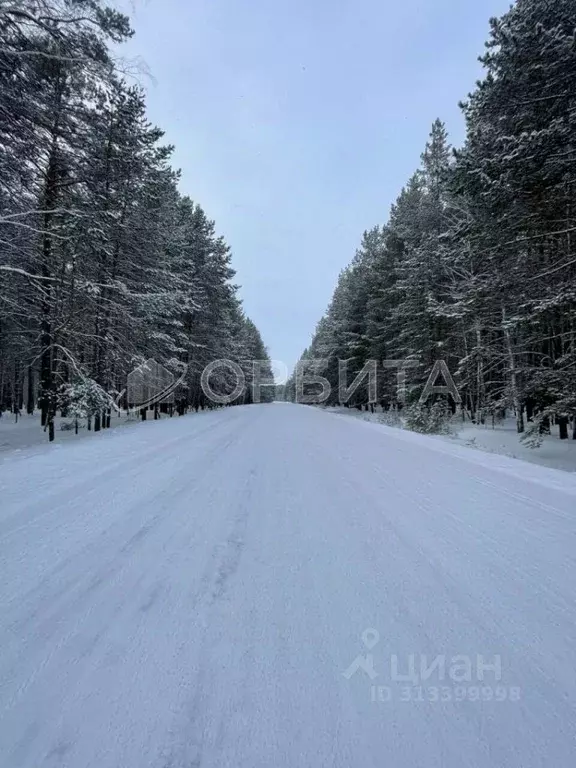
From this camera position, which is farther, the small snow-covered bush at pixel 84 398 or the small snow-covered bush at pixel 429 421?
the small snow-covered bush at pixel 429 421

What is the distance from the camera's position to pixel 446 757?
1.29 m

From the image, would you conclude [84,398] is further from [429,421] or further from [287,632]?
[429,421]

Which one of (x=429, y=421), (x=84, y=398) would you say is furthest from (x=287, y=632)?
(x=429, y=421)

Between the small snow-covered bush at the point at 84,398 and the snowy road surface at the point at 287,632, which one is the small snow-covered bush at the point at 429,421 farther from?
the small snow-covered bush at the point at 84,398

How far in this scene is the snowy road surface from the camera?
4.46 ft

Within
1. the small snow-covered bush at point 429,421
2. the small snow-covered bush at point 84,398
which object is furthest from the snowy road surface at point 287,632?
the small snow-covered bush at point 429,421

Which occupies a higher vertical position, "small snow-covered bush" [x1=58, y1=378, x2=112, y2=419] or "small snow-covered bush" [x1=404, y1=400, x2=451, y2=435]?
"small snow-covered bush" [x1=58, y1=378, x2=112, y2=419]

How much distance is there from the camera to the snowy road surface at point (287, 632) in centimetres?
136

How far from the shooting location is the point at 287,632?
1948mm

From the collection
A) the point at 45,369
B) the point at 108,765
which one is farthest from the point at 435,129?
the point at 108,765

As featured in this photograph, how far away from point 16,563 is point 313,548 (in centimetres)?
222

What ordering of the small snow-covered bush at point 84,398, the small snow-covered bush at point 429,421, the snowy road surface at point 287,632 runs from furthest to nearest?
the small snow-covered bush at point 429,421
the small snow-covered bush at point 84,398
the snowy road surface at point 287,632

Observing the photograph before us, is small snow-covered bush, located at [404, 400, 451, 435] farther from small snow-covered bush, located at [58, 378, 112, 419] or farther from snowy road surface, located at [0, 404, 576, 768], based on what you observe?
small snow-covered bush, located at [58, 378, 112, 419]

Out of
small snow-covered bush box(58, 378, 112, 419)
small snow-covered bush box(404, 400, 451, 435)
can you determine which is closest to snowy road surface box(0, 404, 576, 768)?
small snow-covered bush box(58, 378, 112, 419)
